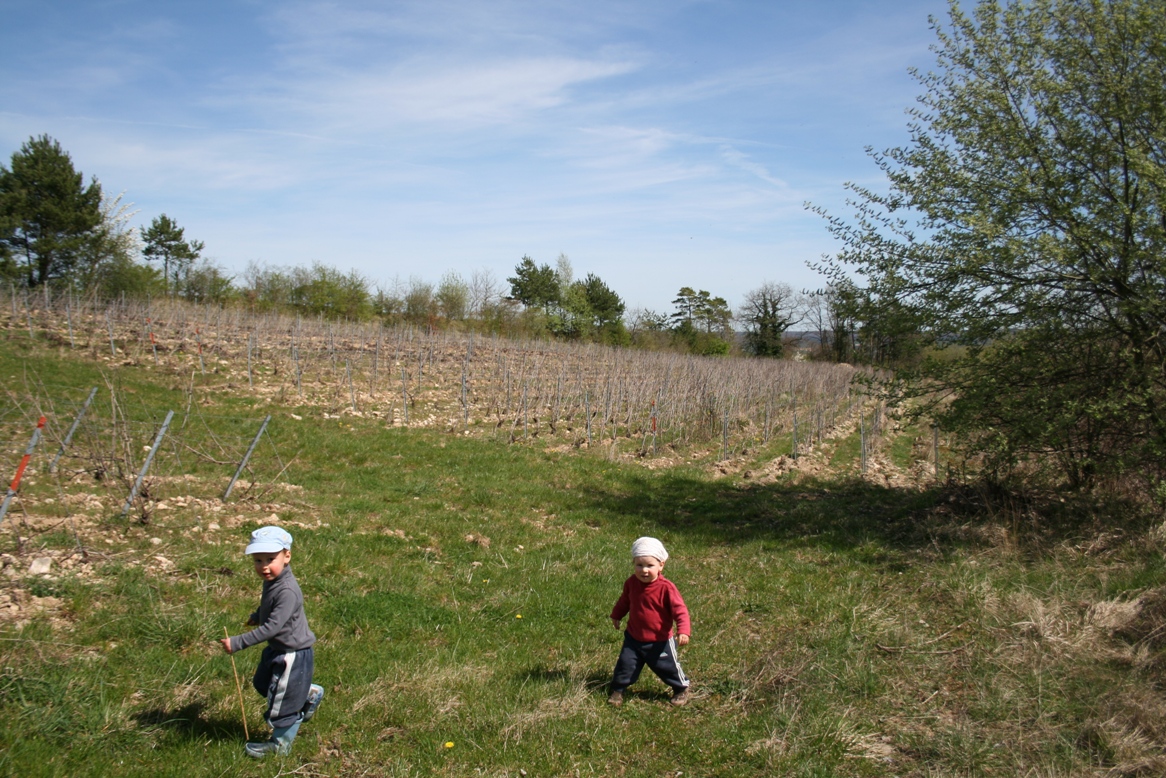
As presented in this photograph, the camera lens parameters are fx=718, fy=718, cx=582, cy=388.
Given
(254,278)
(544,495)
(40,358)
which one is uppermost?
(254,278)

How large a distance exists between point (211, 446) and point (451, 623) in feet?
23.6

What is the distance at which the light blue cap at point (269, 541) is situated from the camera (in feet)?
12.4

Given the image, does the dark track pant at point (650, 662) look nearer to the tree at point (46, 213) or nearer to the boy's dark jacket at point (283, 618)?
the boy's dark jacket at point (283, 618)

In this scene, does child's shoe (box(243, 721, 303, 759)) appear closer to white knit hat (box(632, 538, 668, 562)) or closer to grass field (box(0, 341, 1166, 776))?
grass field (box(0, 341, 1166, 776))

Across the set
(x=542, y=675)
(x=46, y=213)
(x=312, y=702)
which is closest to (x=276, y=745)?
(x=312, y=702)

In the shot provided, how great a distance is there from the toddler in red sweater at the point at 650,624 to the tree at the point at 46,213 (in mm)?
35328

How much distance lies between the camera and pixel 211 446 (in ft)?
37.8

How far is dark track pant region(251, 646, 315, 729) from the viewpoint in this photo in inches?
151

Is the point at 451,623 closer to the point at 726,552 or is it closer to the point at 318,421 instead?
the point at 726,552

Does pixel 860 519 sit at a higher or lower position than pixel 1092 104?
lower

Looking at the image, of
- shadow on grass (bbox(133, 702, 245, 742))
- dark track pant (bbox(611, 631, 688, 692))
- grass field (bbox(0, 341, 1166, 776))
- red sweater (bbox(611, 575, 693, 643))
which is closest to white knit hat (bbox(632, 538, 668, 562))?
red sweater (bbox(611, 575, 693, 643))

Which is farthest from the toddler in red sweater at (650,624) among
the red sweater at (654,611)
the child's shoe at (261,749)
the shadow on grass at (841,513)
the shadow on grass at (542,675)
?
the shadow on grass at (841,513)

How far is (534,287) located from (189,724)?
49.8 m

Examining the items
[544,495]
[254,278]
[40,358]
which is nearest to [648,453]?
[544,495]
